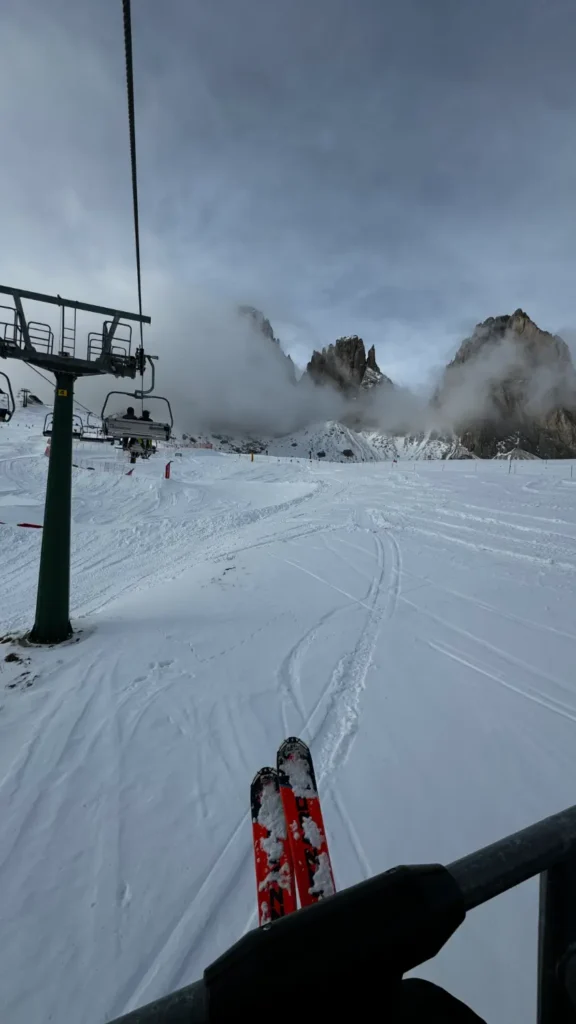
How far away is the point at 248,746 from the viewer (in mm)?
4391

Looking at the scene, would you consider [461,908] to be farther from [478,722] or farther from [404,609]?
[404,609]

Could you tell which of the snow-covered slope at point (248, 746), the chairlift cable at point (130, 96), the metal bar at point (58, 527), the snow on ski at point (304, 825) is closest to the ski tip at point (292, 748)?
the snow on ski at point (304, 825)

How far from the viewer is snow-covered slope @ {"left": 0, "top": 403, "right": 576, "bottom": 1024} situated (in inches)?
106

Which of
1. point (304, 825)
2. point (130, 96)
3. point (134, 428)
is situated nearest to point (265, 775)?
point (304, 825)

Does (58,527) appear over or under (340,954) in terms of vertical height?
under

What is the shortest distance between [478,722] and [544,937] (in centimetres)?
372

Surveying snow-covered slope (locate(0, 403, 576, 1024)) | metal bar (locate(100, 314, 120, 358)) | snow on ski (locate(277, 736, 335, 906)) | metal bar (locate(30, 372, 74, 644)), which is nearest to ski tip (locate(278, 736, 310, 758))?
snow on ski (locate(277, 736, 335, 906))

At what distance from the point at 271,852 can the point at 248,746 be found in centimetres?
267

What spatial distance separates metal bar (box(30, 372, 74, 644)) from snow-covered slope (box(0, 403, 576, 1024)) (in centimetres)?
55

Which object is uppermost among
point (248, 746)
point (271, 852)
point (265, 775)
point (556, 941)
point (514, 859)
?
point (514, 859)

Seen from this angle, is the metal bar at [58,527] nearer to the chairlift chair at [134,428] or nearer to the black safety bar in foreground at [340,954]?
the chairlift chair at [134,428]

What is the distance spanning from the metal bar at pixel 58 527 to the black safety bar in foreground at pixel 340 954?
6.96 m

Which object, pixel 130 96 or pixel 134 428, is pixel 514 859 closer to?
pixel 130 96

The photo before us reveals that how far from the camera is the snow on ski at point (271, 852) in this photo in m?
1.75
